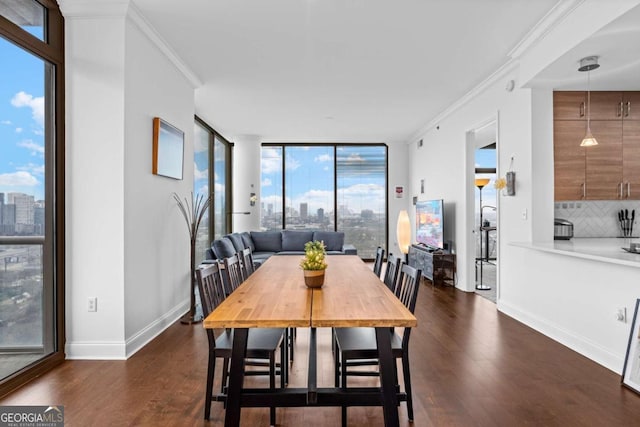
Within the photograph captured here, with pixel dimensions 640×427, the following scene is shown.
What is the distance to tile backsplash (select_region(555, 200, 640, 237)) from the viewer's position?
4.29 m

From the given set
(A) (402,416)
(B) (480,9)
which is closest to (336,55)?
(B) (480,9)

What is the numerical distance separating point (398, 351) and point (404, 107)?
4799 mm

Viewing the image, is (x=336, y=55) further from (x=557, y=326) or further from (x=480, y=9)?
(x=557, y=326)

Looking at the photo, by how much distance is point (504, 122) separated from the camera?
4.47 m

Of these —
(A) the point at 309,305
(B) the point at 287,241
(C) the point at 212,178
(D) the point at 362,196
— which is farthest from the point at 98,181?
(D) the point at 362,196

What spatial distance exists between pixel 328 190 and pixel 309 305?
7.15 m

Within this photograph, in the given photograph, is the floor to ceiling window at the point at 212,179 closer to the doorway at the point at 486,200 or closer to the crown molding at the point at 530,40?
the crown molding at the point at 530,40

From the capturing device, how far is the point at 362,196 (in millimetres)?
8914

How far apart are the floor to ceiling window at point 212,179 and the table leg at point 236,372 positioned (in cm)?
438

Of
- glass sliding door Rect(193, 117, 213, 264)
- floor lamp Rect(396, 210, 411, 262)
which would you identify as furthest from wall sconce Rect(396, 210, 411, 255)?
glass sliding door Rect(193, 117, 213, 264)

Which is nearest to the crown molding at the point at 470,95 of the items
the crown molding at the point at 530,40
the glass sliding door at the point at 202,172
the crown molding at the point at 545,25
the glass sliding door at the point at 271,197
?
the crown molding at the point at 530,40

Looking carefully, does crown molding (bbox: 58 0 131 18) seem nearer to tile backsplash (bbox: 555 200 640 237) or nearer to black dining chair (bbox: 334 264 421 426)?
black dining chair (bbox: 334 264 421 426)

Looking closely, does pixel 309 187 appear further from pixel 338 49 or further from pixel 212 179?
pixel 338 49

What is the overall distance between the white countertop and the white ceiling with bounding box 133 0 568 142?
2073 millimetres
